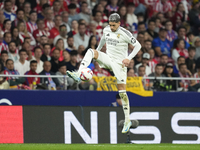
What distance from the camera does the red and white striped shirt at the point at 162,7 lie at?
695 inches

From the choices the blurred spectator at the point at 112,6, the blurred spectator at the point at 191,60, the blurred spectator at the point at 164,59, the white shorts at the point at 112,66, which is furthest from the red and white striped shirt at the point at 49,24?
the white shorts at the point at 112,66

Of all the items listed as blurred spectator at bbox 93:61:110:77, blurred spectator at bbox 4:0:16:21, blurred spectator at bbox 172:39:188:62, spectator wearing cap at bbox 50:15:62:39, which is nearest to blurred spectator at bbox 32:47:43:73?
spectator wearing cap at bbox 50:15:62:39

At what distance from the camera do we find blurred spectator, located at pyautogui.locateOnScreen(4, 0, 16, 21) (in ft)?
48.0

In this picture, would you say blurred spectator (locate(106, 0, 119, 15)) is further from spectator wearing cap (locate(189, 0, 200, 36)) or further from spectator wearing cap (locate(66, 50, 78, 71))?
spectator wearing cap (locate(66, 50, 78, 71))

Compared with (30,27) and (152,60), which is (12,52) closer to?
(30,27)

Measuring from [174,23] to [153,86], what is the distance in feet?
17.1

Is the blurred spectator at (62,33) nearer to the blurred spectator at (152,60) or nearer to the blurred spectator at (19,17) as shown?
the blurred spectator at (19,17)

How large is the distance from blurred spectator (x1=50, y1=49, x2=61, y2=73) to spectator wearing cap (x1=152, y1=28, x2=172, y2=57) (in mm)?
3909

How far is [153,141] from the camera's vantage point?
12.5 meters

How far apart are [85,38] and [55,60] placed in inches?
74.5

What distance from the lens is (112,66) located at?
10047 millimetres

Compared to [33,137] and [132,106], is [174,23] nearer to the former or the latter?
[132,106]

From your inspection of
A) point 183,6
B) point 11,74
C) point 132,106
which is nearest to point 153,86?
point 132,106

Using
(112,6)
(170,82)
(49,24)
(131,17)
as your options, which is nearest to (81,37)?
(49,24)
